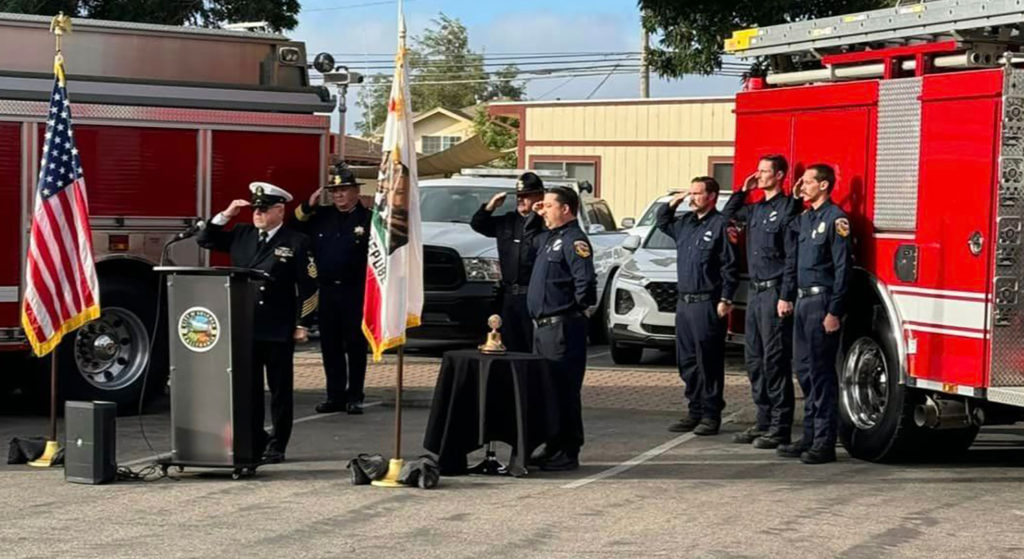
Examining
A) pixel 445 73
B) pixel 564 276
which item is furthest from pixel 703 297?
pixel 445 73

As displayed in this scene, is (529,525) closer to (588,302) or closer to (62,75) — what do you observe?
(588,302)

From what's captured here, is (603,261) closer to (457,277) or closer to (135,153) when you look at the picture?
(457,277)

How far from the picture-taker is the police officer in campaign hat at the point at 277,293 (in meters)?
11.4

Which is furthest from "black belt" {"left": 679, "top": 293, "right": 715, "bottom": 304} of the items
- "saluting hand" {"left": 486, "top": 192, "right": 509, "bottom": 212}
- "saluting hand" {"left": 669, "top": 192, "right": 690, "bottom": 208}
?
"saluting hand" {"left": 486, "top": 192, "right": 509, "bottom": 212}

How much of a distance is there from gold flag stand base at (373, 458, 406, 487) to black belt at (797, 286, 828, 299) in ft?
9.54

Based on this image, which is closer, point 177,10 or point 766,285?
point 766,285

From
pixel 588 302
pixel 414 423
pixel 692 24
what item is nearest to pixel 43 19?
pixel 414 423

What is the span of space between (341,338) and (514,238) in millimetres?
2066

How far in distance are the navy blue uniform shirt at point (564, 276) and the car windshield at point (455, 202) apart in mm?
7350

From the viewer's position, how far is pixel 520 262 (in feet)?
42.5

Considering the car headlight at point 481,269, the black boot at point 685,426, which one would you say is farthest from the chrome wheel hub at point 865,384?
the car headlight at point 481,269

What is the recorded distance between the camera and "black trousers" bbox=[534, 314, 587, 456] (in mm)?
11414

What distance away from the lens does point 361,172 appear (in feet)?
112

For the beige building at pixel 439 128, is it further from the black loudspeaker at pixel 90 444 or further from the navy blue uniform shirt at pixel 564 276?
the black loudspeaker at pixel 90 444
